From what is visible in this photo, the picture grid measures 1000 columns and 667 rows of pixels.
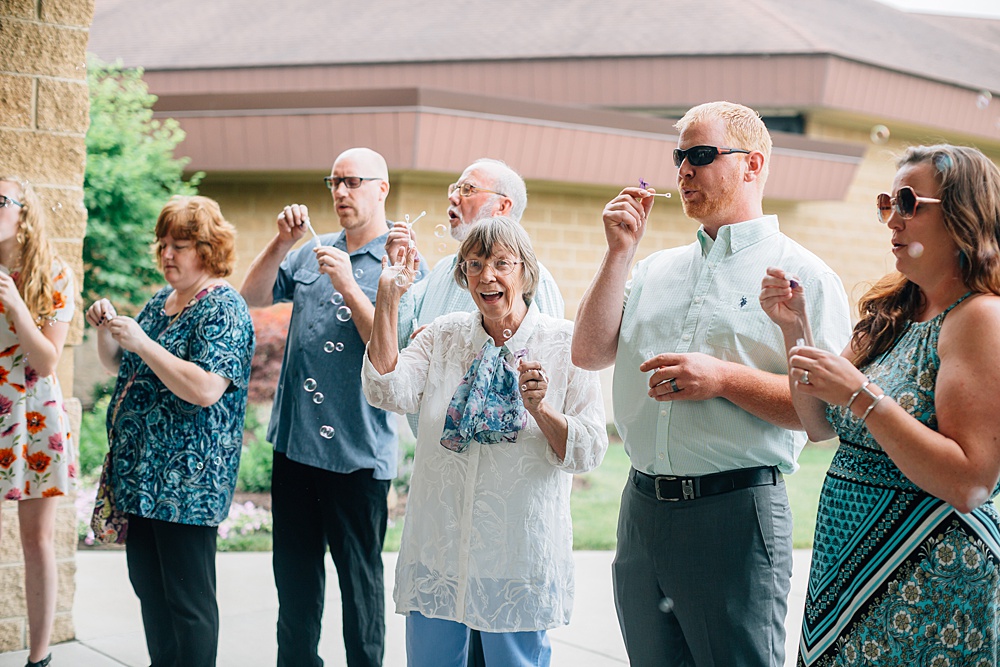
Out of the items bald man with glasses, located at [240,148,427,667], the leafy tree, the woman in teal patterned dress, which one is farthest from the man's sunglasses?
the leafy tree

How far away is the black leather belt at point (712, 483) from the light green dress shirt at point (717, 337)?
0.02 meters

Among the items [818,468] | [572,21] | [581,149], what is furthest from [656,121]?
[572,21]

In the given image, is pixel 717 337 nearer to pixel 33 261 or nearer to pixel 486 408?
pixel 486 408

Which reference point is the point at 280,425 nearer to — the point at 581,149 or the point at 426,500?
the point at 426,500

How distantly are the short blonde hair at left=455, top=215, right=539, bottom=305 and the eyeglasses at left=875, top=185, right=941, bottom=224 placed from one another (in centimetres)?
98

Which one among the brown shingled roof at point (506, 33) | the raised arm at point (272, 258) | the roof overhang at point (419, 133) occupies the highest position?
the brown shingled roof at point (506, 33)

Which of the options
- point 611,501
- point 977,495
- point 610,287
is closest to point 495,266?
point 610,287

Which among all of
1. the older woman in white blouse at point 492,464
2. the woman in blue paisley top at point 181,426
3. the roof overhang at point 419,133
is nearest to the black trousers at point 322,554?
the woman in blue paisley top at point 181,426

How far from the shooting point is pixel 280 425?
142 inches

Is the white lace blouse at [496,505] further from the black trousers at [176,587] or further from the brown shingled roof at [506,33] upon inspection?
the brown shingled roof at [506,33]

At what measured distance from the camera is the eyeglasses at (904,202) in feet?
6.61

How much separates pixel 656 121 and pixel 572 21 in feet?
15.5

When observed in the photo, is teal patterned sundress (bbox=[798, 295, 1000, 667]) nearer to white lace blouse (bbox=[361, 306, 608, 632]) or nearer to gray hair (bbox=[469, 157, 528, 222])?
white lace blouse (bbox=[361, 306, 608, 632])

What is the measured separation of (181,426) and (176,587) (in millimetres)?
522
